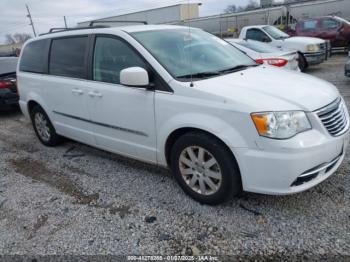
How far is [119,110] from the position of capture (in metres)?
3.65

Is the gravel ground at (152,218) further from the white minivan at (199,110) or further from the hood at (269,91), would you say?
the hood at (269,91)

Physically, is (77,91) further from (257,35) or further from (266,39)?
(257,35)

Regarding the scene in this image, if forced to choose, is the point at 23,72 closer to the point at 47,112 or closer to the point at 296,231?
the point at 47,112

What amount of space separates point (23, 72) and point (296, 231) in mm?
4729

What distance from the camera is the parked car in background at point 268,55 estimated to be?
7605 mm

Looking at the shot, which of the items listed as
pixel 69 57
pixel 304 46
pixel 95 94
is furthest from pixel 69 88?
pixel 304 46

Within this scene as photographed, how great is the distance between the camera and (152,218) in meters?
3.10

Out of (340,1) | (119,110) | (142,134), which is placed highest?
(340,1)

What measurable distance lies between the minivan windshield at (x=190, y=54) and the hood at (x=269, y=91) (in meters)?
0.22

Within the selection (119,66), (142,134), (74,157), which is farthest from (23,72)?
(142,134)

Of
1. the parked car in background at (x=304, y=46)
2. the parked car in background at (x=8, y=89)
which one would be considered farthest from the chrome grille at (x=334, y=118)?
the parked car in background at (x=304, y=46)

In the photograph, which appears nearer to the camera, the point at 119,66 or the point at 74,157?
the point at 119,66

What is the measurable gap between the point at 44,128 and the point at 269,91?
382cm

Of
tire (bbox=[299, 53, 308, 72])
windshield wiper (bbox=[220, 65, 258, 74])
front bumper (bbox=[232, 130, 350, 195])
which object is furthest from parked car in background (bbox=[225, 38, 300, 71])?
front bumper (bbox=[232, 130, 350, 195])
